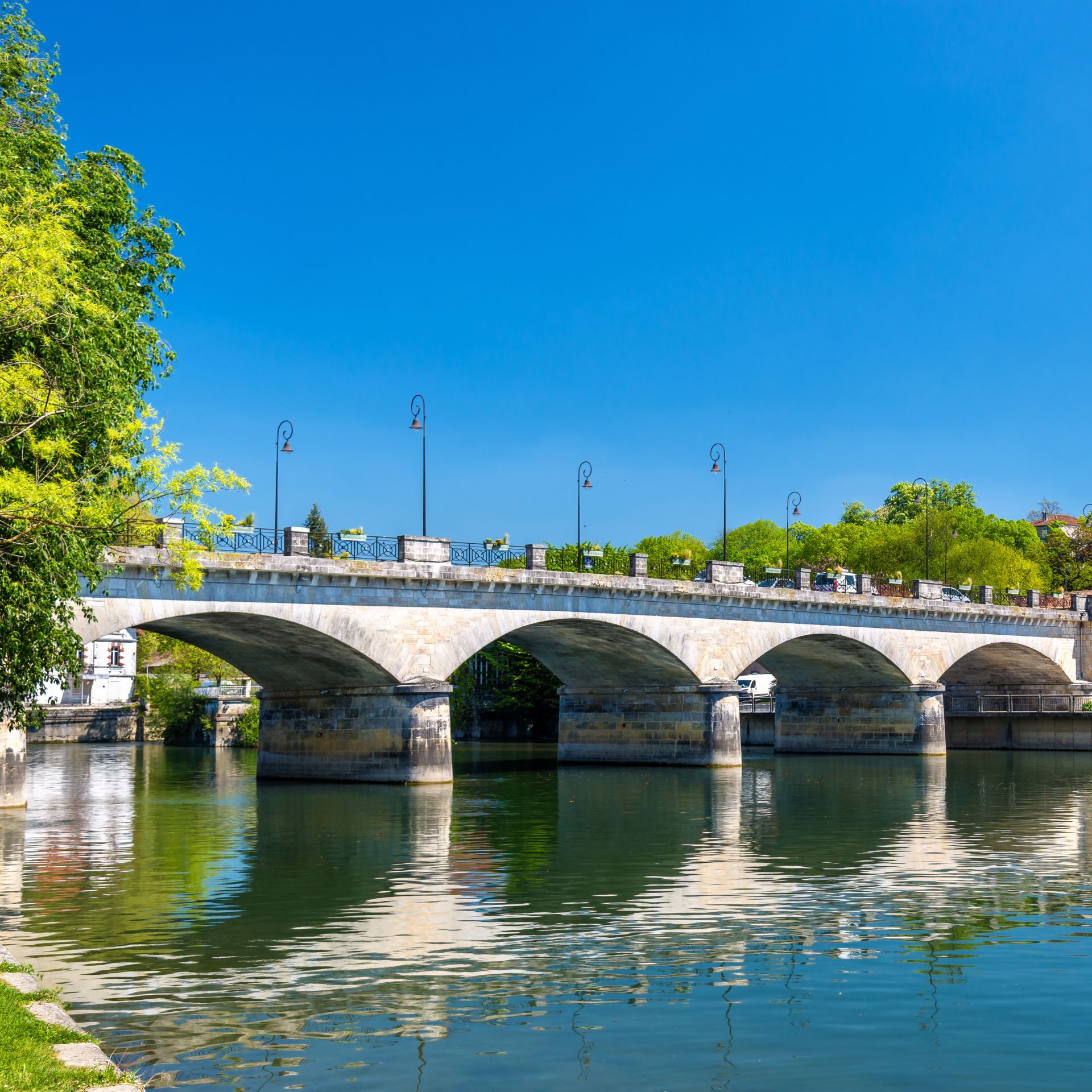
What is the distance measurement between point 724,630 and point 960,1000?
3632 cm

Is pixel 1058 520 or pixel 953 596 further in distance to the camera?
pixel 1058 520

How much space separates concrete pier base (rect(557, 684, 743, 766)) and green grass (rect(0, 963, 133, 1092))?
3924 centimetres

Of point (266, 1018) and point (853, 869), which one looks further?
point (853, 869)

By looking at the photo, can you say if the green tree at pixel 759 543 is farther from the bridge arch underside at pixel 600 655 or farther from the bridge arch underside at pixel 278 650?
the bridge arch underside at pixel 278 650

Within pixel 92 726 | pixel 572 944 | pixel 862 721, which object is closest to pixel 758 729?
pixel 862 721

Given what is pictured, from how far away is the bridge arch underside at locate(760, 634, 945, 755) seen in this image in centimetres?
5562

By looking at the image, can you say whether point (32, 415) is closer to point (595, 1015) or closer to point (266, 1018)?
point (266, 1018)

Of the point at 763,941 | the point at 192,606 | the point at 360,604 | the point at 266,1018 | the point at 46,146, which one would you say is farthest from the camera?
the point at 360,604

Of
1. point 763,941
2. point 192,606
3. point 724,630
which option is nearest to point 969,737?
point 724,630

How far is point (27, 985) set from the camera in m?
10.5

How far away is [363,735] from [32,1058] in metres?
31.7

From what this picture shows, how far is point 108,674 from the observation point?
100750 millimetres

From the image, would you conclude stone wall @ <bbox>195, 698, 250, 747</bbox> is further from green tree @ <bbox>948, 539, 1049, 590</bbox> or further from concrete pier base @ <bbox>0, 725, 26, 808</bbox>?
green tree @ <bbox>948, 539, 1049, 590</bbox>

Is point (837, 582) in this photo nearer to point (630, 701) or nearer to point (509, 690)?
point (630, 701)
